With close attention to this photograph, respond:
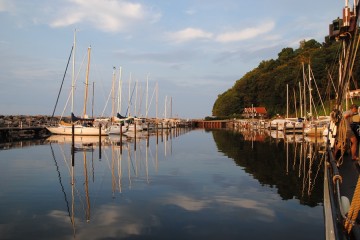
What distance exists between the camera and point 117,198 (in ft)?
45.3

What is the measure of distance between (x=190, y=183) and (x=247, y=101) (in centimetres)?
11603

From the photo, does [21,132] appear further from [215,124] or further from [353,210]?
[215,124]

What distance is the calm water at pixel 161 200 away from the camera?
9.77 m

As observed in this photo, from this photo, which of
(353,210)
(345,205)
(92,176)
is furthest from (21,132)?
(353,210)

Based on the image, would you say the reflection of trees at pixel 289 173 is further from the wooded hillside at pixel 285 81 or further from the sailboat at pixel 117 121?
the wooded hillside at pixel 285 81

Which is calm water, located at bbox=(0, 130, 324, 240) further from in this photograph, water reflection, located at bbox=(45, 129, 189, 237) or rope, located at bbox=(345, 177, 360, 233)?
rope, located at bbox=(345, 177, 360, 233)

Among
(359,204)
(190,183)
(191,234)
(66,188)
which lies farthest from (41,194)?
(359,204)

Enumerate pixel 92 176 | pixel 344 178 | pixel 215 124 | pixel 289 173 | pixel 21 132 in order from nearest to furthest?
pixel 344 178 < pixel 92 176 < pixel 289 173 < pixel 21 132 < pixel 215 124

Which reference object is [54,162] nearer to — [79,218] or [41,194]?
[41,194]

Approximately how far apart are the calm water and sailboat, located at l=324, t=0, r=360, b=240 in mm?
1540

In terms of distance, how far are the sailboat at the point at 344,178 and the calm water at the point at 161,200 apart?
1.54 meters

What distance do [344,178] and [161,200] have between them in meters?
6.47

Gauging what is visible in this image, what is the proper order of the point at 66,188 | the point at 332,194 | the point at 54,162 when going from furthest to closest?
the point at 54,162 < the point at 66,188 < the point at 332,194

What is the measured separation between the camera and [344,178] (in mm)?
10375
